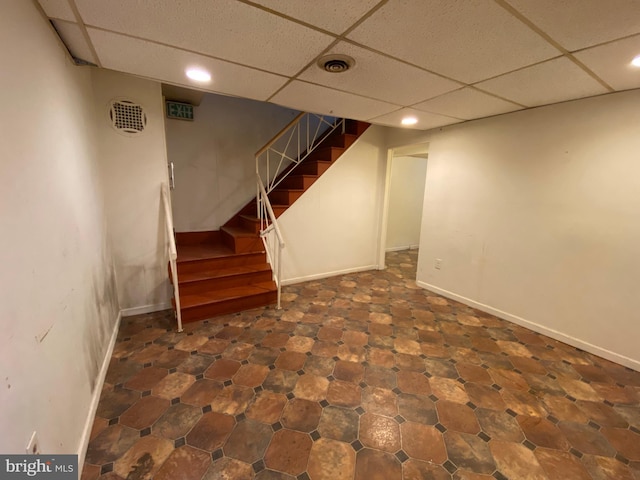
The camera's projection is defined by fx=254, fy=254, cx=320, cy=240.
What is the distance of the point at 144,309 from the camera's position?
2.80 m

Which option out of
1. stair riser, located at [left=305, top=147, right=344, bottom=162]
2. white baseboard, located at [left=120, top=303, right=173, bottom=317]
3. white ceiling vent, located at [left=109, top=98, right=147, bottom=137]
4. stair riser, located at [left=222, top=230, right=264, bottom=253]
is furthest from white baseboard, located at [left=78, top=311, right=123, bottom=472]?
stair riser, located at [left=305, top=147, right=344, bottom=162]

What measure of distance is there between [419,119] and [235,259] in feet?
9.11

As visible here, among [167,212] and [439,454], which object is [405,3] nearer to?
[439,454]

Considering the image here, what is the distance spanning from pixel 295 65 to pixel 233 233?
2.23 metres

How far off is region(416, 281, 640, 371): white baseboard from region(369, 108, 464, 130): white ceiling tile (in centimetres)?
218

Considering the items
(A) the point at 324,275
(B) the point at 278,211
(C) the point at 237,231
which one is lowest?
(A) the point at 324,275

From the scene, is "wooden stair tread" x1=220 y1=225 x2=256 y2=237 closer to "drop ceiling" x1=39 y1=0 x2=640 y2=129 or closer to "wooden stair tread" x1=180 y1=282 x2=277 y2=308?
"wooden stair tread" x1=180 y1=282 x2=277 y2=308

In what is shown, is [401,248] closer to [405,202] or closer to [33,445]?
[405,202]

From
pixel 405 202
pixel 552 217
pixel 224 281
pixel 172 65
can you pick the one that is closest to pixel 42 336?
pixel 172 65

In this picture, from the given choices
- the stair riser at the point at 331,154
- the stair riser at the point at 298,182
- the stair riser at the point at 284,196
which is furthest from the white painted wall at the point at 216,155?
the stair riser at the point at 331,154

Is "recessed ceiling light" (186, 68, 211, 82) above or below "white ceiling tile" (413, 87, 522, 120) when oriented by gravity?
below

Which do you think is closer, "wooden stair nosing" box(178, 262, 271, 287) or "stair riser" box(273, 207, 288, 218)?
"wooden stair nosing" box(178, 262, 271, 287)

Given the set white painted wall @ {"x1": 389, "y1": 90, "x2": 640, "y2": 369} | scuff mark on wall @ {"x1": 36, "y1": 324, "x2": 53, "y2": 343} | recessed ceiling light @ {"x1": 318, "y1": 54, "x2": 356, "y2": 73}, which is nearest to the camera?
scuff mark on wall @ {"x1": 36, "y1": 324, "x2": 53, "y2": 343}

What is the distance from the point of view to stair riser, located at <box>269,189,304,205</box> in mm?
3529
